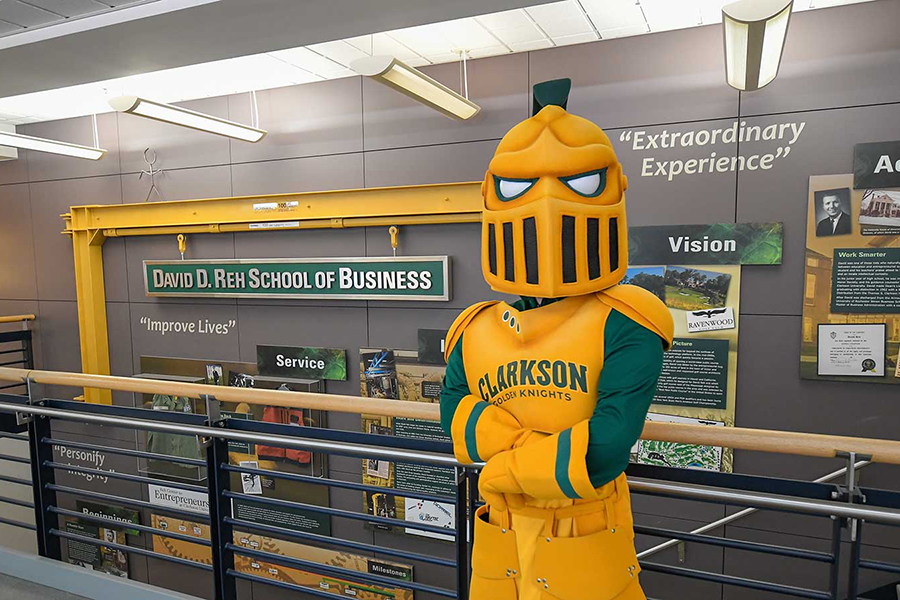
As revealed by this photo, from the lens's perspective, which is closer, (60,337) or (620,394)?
(620,394)

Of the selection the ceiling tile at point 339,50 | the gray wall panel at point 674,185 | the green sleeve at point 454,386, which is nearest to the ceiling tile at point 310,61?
the ceiling tile at point 339,50

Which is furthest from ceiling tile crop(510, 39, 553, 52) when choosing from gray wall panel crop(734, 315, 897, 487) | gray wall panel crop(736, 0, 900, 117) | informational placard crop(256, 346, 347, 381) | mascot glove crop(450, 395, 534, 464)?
mascot glove crop(450, 395, 534, 464)

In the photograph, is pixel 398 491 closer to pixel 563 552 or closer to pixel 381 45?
pixel 563 552

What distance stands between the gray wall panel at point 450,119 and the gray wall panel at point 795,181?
1.64 metres

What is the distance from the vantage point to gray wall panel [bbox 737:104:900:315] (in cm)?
351

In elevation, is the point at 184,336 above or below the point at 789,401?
above

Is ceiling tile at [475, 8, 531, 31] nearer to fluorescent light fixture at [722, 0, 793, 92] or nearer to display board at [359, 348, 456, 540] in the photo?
fluorescent light fixture at [722, 0, 793, 92]

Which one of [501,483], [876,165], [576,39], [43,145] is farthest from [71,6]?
[876,165]

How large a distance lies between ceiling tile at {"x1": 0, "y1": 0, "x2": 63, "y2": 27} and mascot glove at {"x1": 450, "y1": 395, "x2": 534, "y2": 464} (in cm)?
243

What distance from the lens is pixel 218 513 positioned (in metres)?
2.20

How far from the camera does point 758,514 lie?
3918 mm

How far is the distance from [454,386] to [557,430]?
0.31 m

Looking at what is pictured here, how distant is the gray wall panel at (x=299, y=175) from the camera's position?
4.95m

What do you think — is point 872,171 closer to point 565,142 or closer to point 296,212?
point 565,142
